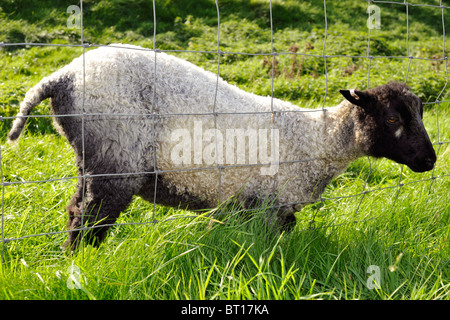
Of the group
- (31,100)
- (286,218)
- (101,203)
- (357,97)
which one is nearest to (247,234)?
(286,218)

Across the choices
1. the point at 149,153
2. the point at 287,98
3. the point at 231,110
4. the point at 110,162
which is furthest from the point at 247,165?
the point at 287,98

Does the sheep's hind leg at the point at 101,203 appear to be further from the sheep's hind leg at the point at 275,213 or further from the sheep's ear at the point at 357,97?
the sheep's ear at the point at 357,97

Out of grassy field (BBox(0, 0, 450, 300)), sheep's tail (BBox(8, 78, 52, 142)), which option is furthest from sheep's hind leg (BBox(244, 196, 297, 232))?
sheep's tail (BBox(8, 78, 52, 142))

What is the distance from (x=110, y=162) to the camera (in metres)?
2.67

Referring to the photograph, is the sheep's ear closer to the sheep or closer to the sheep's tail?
the sheep

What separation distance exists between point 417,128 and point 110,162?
6.68ft

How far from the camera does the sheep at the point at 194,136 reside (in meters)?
2.67

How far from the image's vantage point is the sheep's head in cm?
298

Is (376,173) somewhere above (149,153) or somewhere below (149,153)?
below

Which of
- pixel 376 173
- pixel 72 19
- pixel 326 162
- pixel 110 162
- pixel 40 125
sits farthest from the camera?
pixel 72 19

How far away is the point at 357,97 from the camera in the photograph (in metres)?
3.02


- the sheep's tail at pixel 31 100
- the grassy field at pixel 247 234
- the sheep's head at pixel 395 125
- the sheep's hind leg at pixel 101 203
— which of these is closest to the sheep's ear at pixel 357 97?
the sheep's head at pixel 395 125

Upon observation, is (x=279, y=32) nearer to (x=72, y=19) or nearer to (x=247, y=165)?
(x=72, y=19)

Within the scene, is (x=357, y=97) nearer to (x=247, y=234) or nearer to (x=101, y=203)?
(x=247, y=234)
